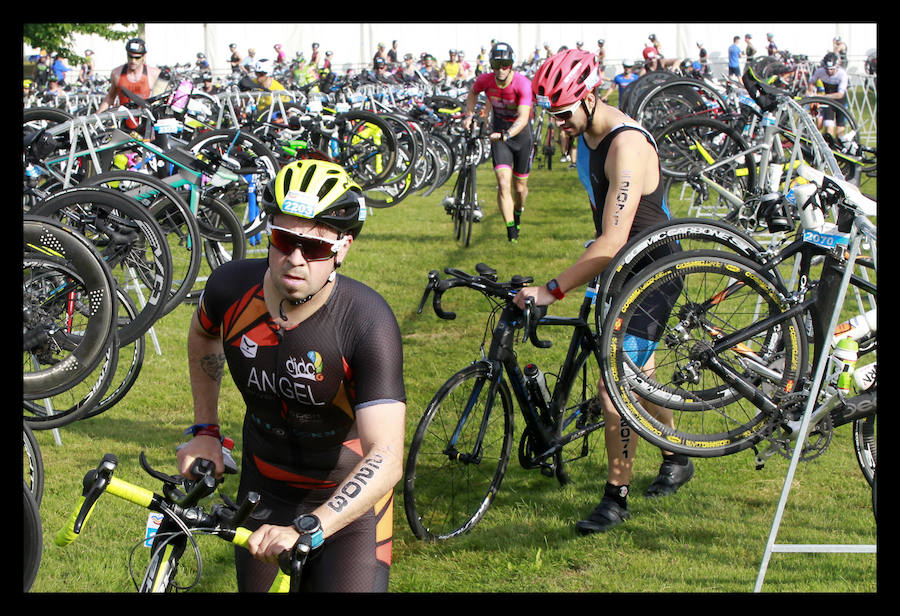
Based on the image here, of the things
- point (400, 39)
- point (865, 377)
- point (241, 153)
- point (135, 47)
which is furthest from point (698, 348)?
point (400, 39)

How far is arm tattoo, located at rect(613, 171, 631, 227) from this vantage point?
4.58 metres

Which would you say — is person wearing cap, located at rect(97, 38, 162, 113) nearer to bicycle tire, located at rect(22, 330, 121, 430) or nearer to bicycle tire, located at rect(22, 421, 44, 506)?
bicycle tire, located at rect(22, 330, 121, 430)

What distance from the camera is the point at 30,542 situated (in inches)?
124

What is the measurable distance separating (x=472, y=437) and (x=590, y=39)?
41.4 meters

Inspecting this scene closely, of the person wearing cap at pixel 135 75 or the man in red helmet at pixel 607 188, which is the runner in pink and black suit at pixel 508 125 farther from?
the man in red helmet at pixel 607 188

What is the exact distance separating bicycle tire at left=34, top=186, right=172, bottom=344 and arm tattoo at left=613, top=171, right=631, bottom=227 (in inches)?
125

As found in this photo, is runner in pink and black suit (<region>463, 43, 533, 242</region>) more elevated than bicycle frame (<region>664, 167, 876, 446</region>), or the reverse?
runner in pink and black suit (<region>463, 43, 533, 242</region>)

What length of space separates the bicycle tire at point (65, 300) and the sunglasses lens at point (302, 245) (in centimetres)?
208

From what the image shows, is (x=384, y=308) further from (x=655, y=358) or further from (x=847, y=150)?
(x=847, y=150)

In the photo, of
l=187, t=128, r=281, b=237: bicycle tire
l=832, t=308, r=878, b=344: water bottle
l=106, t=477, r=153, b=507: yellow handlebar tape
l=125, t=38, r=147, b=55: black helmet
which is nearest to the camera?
l=106, t=477, r=153, b=507: yellow handlebar tape

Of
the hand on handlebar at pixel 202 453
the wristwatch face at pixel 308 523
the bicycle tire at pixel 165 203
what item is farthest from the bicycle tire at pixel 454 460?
the bicycle tire at pixel 165 203

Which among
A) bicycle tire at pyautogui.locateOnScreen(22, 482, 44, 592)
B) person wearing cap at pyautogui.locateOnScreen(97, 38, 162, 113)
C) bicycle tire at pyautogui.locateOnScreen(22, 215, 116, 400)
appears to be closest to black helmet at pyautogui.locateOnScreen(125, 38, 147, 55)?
person wearing cap at pyautogui.locateOnScreen(97, 38, 162, 113)

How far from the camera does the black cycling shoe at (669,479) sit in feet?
18.2
